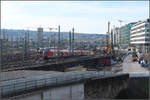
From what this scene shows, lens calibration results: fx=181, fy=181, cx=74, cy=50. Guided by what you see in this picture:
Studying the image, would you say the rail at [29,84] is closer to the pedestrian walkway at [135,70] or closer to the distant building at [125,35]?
the pedestrian walkway at [135,70]

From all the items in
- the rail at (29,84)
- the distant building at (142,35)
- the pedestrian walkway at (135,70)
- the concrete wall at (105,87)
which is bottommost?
the concrete wall at (105,87)

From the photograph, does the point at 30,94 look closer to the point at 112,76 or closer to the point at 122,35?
the point at 112,76

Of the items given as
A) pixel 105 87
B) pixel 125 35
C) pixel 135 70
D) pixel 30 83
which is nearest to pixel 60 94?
pixel 30 83

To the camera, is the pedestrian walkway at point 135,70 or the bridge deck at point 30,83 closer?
the bridge deck at point 30,83

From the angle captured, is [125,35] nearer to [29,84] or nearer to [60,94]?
[60,94]

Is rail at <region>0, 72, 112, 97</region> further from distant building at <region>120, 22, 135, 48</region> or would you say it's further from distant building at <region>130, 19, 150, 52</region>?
distant building at <region>120, 22, 135, 48</region>

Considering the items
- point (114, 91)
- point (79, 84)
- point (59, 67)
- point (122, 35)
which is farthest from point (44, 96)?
point (122, 35)

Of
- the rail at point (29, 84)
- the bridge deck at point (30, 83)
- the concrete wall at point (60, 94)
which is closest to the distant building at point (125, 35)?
the bridge deck at point (30, 83)

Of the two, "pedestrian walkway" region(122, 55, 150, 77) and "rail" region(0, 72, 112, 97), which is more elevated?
"rail" region(0, 72, 112, 97)

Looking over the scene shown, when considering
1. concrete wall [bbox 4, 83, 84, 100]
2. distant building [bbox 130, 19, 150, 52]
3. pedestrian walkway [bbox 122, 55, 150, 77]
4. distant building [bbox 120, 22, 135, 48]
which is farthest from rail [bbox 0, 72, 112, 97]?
distant building [bbox 120, 22, 135, 48]

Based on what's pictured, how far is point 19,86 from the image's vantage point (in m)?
5.31

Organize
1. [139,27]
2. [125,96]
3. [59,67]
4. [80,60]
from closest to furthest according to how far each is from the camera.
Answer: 1. [125,96]
2. [59,67]
3. [80,60]
4. [139,27]

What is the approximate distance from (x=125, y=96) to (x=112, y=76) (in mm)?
1005

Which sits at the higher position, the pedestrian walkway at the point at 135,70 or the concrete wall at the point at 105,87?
the pedestrian walkway at the point at 135,70
